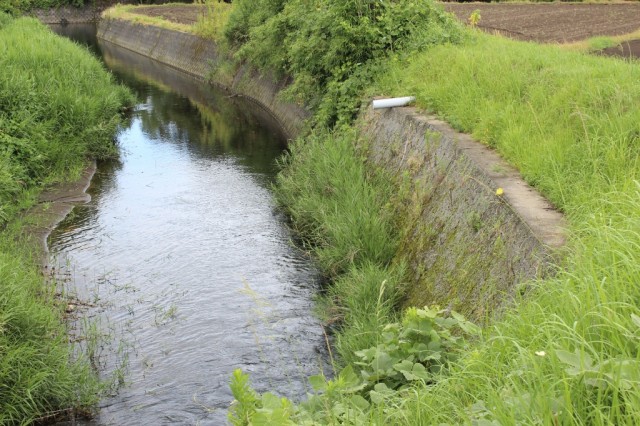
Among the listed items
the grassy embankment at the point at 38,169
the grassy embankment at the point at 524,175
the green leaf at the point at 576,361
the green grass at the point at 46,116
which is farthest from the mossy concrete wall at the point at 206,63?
the green leaf at the point at 576,361

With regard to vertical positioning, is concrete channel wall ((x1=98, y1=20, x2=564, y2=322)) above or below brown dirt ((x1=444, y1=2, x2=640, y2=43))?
below

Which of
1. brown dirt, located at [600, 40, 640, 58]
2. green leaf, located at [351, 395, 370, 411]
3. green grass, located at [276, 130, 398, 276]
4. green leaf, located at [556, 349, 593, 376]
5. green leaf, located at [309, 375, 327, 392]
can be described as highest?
green leaf, located at [556, 349, 593, 376]

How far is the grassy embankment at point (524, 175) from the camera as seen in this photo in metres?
2.91

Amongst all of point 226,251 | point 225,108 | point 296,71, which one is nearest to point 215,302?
point 226,251

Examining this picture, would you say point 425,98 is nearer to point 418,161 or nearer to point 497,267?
point 418,161

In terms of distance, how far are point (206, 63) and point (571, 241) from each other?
2180cm

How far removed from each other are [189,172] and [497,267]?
8731 millimetres

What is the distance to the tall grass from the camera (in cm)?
266

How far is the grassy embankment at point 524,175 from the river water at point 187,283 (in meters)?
0.52

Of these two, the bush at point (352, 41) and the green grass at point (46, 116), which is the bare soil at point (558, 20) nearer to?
the bush at point (352, 41)

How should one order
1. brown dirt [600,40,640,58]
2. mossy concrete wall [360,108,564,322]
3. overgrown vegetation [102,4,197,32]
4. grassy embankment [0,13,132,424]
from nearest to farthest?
mossy concrete wall [360,108,564,322], grassy embankment [0,13,132,424], brown dirt [600,40,640,58], overgrown vegetation [102,4,197,32]

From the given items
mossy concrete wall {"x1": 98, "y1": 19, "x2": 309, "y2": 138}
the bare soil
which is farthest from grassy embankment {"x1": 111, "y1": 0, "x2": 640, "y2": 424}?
the bare soil

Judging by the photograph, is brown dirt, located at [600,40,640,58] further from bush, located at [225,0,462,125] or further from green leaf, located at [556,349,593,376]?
green leaf, located at [556,349,593,376]

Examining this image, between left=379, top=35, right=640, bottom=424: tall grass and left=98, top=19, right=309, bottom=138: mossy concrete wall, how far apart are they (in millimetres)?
6522
